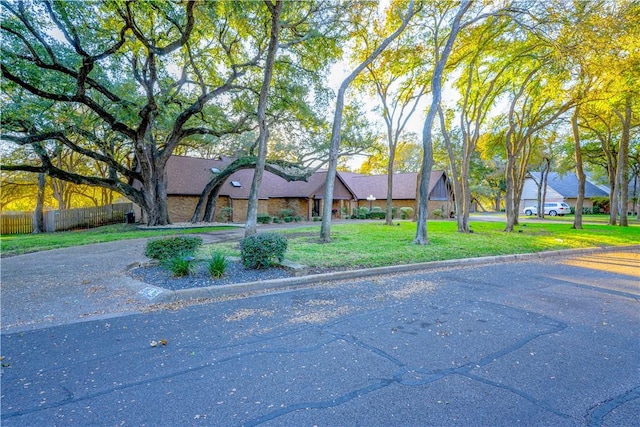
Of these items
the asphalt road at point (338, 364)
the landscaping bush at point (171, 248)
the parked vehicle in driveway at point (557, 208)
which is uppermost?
the parked vehicle in driveway at point (557, 208)

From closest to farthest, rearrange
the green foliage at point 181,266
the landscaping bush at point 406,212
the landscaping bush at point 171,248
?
the green foliage at point 181,266 < the landscaping bush at point 171,248 < the landscaping bush at point 406,212

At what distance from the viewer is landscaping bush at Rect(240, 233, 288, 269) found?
6.63 m

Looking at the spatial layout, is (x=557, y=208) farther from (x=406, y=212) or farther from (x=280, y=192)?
(x=280, y=192)

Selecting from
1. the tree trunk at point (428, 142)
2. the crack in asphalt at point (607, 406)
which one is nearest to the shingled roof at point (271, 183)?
the tree trunk at point (428, 142)

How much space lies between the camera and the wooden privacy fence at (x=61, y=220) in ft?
68.3

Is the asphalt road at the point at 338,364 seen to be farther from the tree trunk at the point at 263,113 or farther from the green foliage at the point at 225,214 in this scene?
the green foliage at the point at 225,214

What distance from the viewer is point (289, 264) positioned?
701 cm

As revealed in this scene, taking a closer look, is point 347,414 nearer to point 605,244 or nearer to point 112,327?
point 112,327

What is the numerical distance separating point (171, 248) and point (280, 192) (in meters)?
23.6

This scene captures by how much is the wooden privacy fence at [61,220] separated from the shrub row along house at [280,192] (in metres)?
4.87

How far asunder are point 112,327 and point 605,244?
1557 centimetres

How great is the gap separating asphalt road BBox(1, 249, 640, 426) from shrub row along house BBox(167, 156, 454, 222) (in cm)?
2060

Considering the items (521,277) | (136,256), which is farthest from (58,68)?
(521,277)

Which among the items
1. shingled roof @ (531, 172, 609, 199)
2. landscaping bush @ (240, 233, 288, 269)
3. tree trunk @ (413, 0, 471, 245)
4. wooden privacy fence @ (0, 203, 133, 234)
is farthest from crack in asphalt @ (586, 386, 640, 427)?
shingled roof @ (531, 172, 609, 199)
